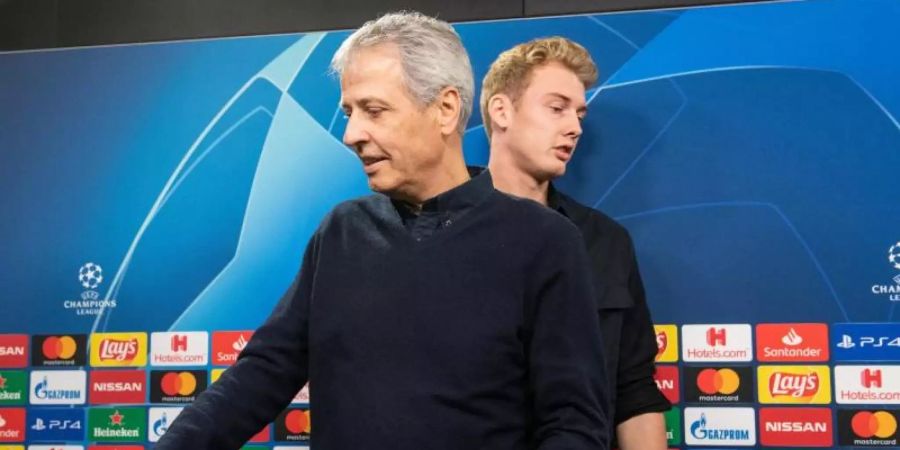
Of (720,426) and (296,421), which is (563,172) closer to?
(720,426)

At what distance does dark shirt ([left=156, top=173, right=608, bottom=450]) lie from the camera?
1.47m

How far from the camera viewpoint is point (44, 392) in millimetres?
2912

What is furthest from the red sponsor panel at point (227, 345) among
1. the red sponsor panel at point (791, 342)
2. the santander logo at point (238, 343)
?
the red sponsor panel at point (791, 342)

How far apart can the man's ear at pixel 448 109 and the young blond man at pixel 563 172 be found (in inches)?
31.2

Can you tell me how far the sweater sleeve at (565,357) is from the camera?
1454mm

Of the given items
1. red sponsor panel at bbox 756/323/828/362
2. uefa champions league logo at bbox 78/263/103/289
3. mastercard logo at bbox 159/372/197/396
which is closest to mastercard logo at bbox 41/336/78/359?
uefa champions league logo at bbox 78/263/103/289

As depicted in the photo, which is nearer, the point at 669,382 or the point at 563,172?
the point at 563,172

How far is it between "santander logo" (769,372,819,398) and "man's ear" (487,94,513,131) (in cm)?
84

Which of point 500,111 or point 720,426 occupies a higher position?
point 500,111

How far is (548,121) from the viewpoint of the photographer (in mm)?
2439

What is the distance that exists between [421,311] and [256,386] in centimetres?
26

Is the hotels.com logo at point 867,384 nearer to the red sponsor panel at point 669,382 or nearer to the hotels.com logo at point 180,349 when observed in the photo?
the red sponsor panel at point 669,382

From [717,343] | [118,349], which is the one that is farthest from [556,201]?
[118,349]

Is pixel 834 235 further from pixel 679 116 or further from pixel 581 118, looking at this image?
pixel 581 118
